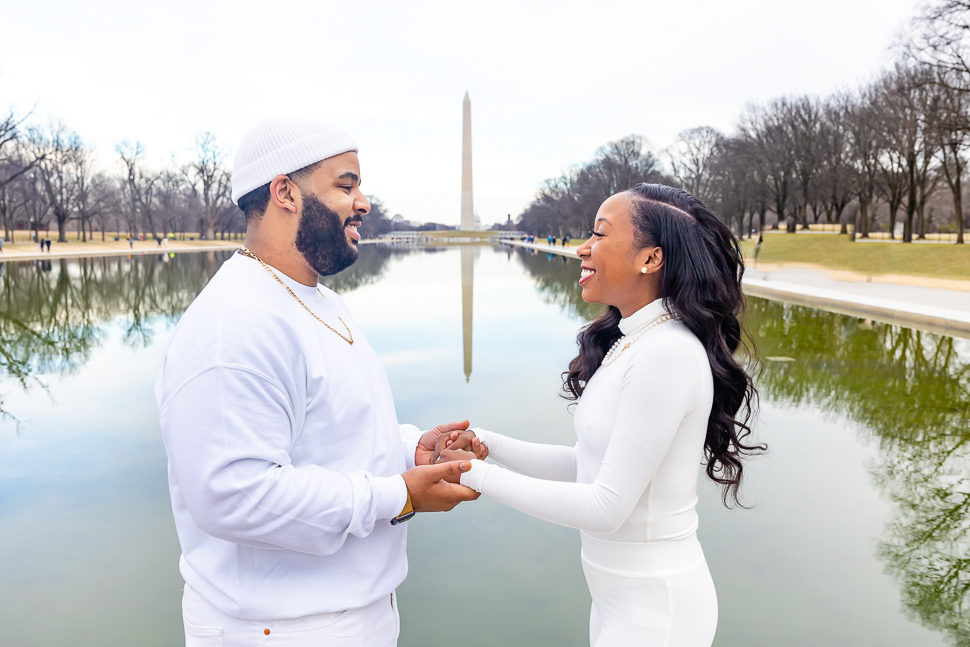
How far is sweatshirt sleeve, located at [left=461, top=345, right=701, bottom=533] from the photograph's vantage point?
5.99ft

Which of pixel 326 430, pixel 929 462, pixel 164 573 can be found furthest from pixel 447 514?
pixel 929 462

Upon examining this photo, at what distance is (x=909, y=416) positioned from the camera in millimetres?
7539

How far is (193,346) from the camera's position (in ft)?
5.30

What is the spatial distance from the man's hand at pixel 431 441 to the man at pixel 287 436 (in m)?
0.26

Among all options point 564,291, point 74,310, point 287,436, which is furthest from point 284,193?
point 564,291

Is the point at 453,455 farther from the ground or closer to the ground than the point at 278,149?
closer to the ground

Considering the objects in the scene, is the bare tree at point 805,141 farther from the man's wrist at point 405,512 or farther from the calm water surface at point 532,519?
the man's wrist at point 405,512

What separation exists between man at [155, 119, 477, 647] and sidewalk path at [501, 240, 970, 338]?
46.9ft

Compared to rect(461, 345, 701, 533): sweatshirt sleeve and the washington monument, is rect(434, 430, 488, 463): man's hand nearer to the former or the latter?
rect(461, 345, 701, 533): sweatshirt sleeve

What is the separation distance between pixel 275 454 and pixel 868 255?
36.1 metres

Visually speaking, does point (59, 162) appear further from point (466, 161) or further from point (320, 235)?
point (320, 235)

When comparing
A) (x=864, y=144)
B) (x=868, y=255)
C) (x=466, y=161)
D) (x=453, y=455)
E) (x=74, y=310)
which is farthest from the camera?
(x=466, y=161)

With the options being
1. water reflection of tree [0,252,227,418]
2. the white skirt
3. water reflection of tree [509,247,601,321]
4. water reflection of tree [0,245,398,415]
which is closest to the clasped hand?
the white skirt

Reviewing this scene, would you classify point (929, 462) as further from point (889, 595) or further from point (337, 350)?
point (337, 350)
